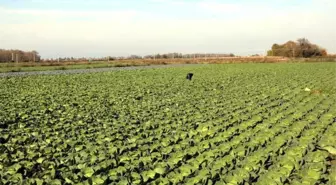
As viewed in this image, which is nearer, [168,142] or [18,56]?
[168,142]

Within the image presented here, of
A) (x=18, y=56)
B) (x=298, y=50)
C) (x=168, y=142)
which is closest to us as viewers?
(x=168, y=142)

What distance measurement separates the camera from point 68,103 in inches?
498

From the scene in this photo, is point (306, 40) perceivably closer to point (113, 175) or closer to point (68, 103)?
point (68, 103)

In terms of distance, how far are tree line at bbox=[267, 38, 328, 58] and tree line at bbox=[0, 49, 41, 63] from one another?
45.9 metres

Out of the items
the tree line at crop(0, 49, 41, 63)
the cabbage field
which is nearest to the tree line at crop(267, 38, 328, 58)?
the tree line at crop(0, 49, 41, 63)

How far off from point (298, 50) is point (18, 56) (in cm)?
5080

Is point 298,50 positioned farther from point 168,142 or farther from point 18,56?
point 168,142

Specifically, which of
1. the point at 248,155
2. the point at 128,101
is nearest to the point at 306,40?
the point at 128,101

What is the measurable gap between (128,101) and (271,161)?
25.2 ft

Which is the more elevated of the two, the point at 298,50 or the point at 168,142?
the point at 298,50

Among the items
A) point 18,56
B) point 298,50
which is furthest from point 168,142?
point 298,50

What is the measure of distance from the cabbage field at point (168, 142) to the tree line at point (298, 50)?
204 ft

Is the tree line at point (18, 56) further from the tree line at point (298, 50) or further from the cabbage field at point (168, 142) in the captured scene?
the tree line at point (298, 50)

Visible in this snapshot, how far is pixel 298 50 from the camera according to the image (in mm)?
71688
